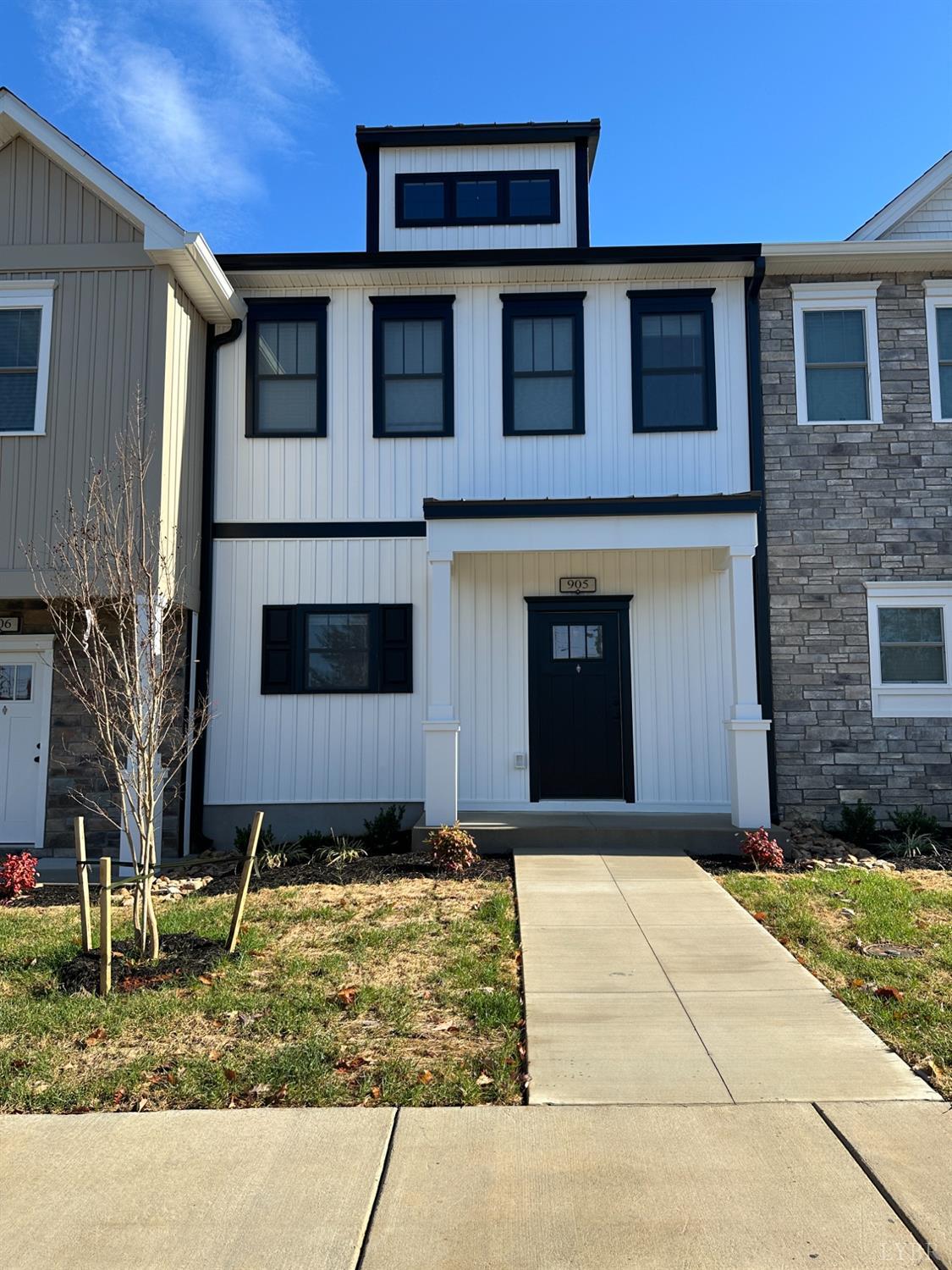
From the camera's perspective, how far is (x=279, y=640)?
10320 mm

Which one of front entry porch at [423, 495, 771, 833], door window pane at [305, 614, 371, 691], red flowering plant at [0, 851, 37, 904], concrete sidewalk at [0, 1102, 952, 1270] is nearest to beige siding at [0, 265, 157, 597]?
red flowering plant at [0, 851, 37, 904]

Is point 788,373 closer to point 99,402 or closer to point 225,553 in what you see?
point 225,553

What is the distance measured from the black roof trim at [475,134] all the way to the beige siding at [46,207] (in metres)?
4.16

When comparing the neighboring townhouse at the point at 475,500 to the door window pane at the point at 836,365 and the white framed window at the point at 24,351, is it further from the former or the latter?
the white framed window at the point at 24,351

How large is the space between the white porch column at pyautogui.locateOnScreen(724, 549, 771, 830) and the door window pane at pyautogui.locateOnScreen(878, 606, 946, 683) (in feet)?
6.82

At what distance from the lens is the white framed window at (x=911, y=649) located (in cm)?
1014

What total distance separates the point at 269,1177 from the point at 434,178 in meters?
11.9

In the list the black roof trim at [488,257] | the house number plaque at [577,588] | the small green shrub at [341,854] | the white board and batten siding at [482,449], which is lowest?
the small green shrub at [341,854]

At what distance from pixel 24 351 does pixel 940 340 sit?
9.95m

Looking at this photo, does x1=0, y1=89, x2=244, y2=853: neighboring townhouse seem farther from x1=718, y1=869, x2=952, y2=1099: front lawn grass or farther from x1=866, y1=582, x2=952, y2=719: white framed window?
x1=866, y1=582, x2=952, y2=719: white framed window

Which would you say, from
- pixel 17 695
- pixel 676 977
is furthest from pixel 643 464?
pixel 17 695

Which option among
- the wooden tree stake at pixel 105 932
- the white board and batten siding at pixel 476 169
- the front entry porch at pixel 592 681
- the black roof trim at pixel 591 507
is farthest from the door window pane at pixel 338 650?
the wooden tree stake at pixel 105 932

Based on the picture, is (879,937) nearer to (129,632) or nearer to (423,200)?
(129,632)

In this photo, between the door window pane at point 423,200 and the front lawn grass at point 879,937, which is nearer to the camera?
the front lawn grass at point 879,937
